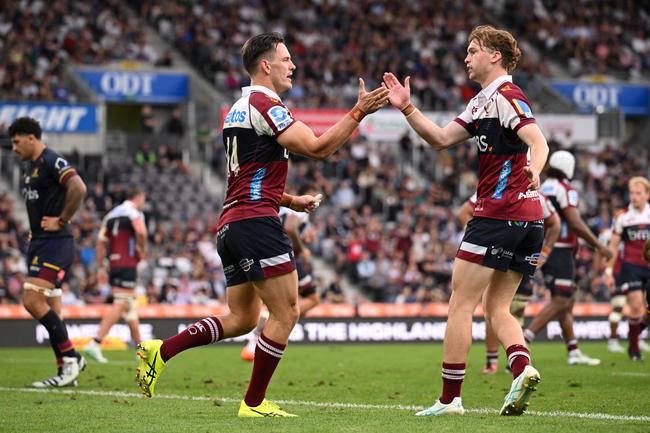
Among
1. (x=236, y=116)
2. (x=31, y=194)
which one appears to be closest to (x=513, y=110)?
(x=236, y=116)

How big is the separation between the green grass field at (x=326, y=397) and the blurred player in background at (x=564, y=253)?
0.61 metres

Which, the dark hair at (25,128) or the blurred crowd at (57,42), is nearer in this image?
the dark hair at (25,128)

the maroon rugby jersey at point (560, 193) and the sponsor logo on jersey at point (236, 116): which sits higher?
the sponsor logo on jersey at point (236, 116)

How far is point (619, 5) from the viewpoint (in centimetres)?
4731

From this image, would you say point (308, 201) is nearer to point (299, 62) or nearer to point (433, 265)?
point (433, 265)

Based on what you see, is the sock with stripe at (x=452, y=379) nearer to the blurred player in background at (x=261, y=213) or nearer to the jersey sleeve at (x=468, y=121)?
the blurred player in background at (x=261, y=213)

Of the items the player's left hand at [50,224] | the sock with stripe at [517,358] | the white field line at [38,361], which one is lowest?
the white field line at [38,361]

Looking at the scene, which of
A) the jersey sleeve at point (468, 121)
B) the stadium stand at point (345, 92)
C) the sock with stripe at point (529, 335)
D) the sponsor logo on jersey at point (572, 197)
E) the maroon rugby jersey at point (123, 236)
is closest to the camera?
the jersey sleeve at point (468, 121)

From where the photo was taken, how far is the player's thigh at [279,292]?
8461 millimetres

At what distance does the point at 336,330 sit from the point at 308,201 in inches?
578

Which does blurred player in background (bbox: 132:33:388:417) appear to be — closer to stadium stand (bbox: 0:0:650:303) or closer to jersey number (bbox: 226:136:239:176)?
jersey number (bbox: 226:136:239:176)

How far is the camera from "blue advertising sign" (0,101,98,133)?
98.9 feet

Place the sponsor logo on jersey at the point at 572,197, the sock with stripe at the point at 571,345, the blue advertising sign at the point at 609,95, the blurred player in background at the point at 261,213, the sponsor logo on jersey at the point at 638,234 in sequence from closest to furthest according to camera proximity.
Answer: the blurred player in background at the point at 261,213 < the sponsor logo on jersey at the point at 572,197 < the sock with stripe at the point at 571,345 < the sponsor logo on jersey at the point at 638,234 < the blue advertising sign at the point at 609,95

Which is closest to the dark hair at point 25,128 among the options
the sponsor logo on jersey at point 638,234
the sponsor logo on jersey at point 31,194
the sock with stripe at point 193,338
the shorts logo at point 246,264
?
the sponsor logo on jersey at point 31,194
